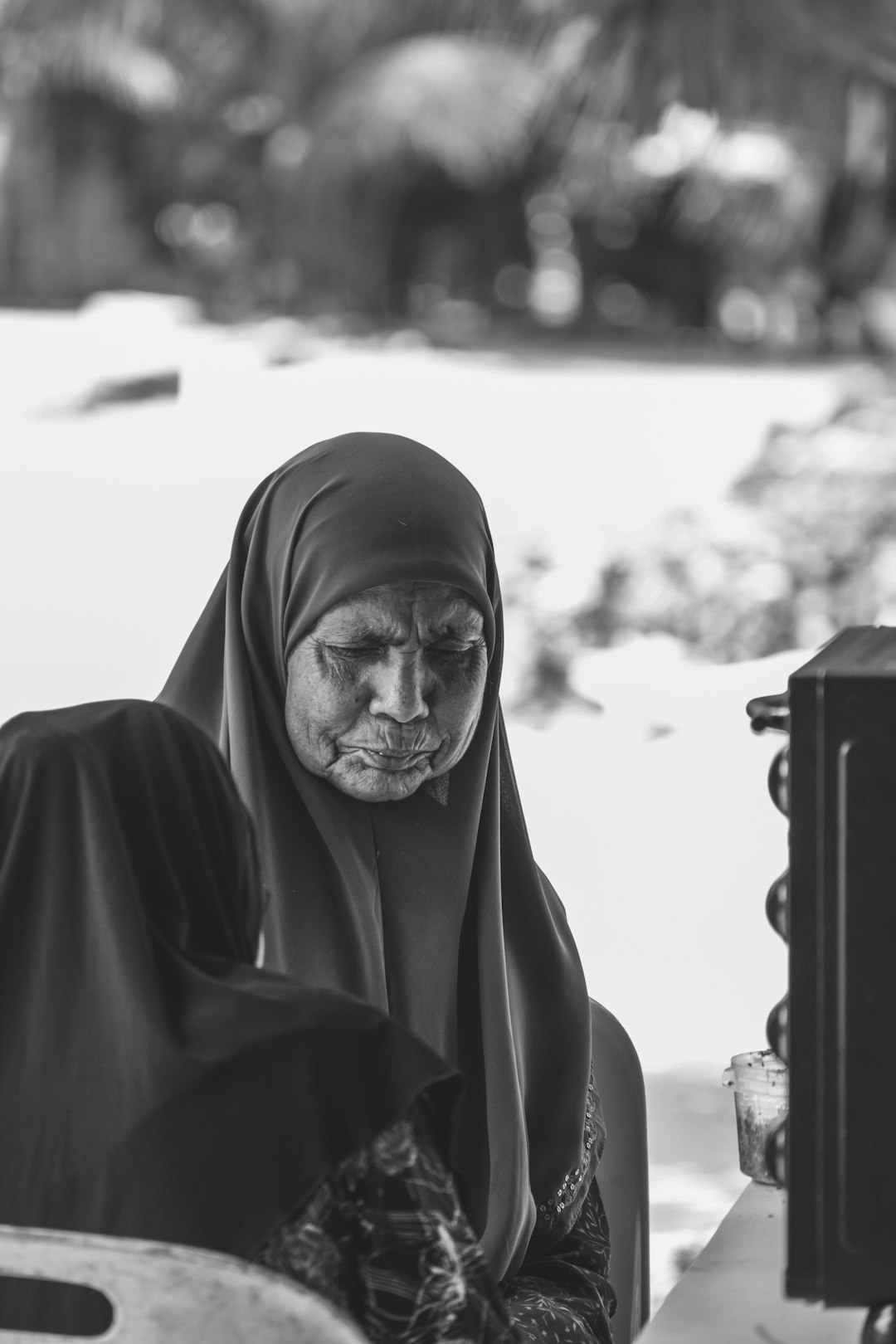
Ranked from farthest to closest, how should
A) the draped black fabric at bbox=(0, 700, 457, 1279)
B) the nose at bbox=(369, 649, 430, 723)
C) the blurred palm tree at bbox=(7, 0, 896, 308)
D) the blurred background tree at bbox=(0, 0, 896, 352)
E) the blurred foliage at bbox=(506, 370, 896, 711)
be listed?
the blurred background tree at bbox=(0, 0, 896, 352), the blurred palm tree at bbox=(7, 0, 896, 308), the blurred foliage at bbox=(506, 370, 896, 711), the nose at bbox=(369, 649, 430, 723), the draped black fabric at bbox=(0, 700, 457, 1279)

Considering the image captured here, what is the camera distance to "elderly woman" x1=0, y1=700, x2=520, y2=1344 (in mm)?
1381

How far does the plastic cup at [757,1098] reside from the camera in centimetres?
222

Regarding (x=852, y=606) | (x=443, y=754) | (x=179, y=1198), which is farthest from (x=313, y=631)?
(x=852, y=606)

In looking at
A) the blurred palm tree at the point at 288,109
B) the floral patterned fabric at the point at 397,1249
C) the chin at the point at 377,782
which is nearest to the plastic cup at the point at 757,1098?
the chin at the point at 377,782

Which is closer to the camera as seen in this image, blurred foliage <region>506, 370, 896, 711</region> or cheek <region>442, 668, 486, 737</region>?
cheek <region>442, 668, 486, 737</region>

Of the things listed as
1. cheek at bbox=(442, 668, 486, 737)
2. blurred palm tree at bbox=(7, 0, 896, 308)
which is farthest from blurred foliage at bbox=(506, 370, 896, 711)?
cheek at bbox=(442, 668, 486, 737)

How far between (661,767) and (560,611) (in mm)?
1190

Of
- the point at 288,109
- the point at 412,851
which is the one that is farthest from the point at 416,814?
the point at 288,109

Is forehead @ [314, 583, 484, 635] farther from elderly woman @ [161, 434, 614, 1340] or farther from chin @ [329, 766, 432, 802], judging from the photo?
chin @ [329, 766, 432, 802]

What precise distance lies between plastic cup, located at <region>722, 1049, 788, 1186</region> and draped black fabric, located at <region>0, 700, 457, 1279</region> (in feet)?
2.85

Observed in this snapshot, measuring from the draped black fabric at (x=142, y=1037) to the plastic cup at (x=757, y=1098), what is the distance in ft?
2.85

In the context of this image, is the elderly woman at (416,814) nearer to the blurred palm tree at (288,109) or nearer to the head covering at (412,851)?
the head covering at (412,851)

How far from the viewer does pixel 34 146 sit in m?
14.2

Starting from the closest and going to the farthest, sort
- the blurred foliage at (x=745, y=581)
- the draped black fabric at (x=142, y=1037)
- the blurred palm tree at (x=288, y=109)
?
1. the draped black fabric at (x=142, y=1037)
2. the blurred foliage at (x=745, y=581)
3. the blurred palm tree at (x=288, y=109)
